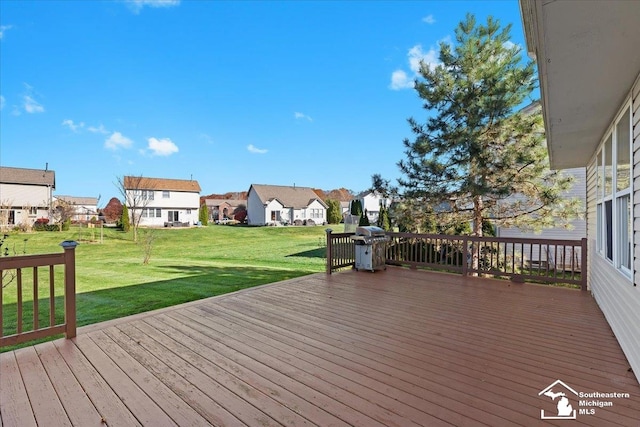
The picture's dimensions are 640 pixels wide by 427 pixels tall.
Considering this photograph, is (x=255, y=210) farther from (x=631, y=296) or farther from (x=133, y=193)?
(x=631, y=296)

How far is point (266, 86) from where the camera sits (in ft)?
57.4

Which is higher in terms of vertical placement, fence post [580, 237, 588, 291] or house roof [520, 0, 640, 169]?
house roof [520, 0, 640, 169]

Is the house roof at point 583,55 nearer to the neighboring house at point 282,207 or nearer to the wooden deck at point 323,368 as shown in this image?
the wooden deck at point 323,368

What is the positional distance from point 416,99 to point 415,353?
8093 millimetres

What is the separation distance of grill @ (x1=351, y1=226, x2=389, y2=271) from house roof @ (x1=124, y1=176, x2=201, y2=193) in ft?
77.8

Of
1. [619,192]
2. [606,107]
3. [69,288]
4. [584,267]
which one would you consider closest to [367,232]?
[584,267]

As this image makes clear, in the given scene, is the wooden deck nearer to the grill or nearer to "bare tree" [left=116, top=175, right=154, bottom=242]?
the grill

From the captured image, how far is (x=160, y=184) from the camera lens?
30.8m

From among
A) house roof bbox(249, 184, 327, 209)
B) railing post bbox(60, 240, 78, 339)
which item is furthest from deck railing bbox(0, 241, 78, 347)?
house roof bbox(249, 184, 327, 209)

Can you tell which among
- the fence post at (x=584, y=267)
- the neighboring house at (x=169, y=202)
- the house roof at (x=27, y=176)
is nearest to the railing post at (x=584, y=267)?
the fence post at (x=584, y=267)

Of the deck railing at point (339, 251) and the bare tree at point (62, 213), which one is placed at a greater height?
the bare tree at point (62, 213)

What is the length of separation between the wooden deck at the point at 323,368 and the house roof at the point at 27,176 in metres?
32.7

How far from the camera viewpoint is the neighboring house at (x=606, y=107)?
154 cm

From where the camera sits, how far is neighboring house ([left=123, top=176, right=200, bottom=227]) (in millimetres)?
29406
